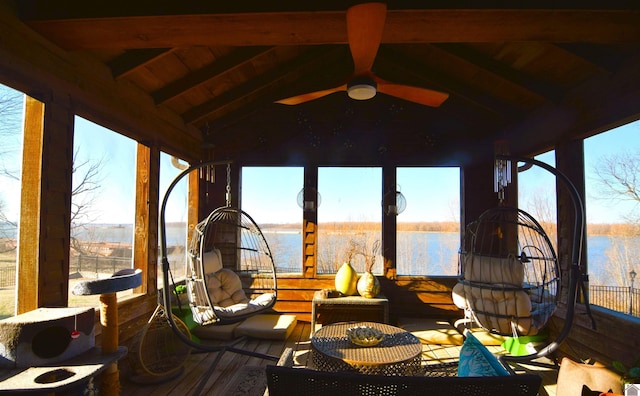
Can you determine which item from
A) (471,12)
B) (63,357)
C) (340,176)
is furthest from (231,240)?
(471,12)

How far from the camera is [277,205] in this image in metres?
5.38

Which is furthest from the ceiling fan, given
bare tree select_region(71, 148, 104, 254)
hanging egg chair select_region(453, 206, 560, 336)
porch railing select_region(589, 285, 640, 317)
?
porch railing select_region(589, 285, 640, 317)

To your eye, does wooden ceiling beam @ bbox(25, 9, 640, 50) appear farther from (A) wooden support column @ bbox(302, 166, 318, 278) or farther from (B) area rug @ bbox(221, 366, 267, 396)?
(A) wooden support column @ bbox(302, 166, 318, 278)

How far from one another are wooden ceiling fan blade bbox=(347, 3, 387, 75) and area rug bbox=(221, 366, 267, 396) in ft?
8.23

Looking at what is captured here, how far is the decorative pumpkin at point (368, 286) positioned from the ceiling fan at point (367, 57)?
2.40 meters

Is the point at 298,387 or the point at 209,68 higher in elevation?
the point at 209,68

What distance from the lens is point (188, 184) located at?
Answer: 16.7ft

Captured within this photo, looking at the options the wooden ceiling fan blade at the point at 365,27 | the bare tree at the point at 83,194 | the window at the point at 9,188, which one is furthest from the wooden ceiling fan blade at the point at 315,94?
the window at the point at 9,188

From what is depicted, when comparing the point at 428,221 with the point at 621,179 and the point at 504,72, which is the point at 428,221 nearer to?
the point at 504,72

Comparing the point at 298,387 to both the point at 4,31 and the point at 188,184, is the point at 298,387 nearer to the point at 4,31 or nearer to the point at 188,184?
the point at 4,31

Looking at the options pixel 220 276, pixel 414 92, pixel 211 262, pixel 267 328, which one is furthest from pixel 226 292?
pixel 414 92

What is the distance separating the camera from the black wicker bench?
45.6 inches

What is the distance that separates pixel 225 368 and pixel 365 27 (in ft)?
10.4

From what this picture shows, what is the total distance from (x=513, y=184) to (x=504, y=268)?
1866mm
